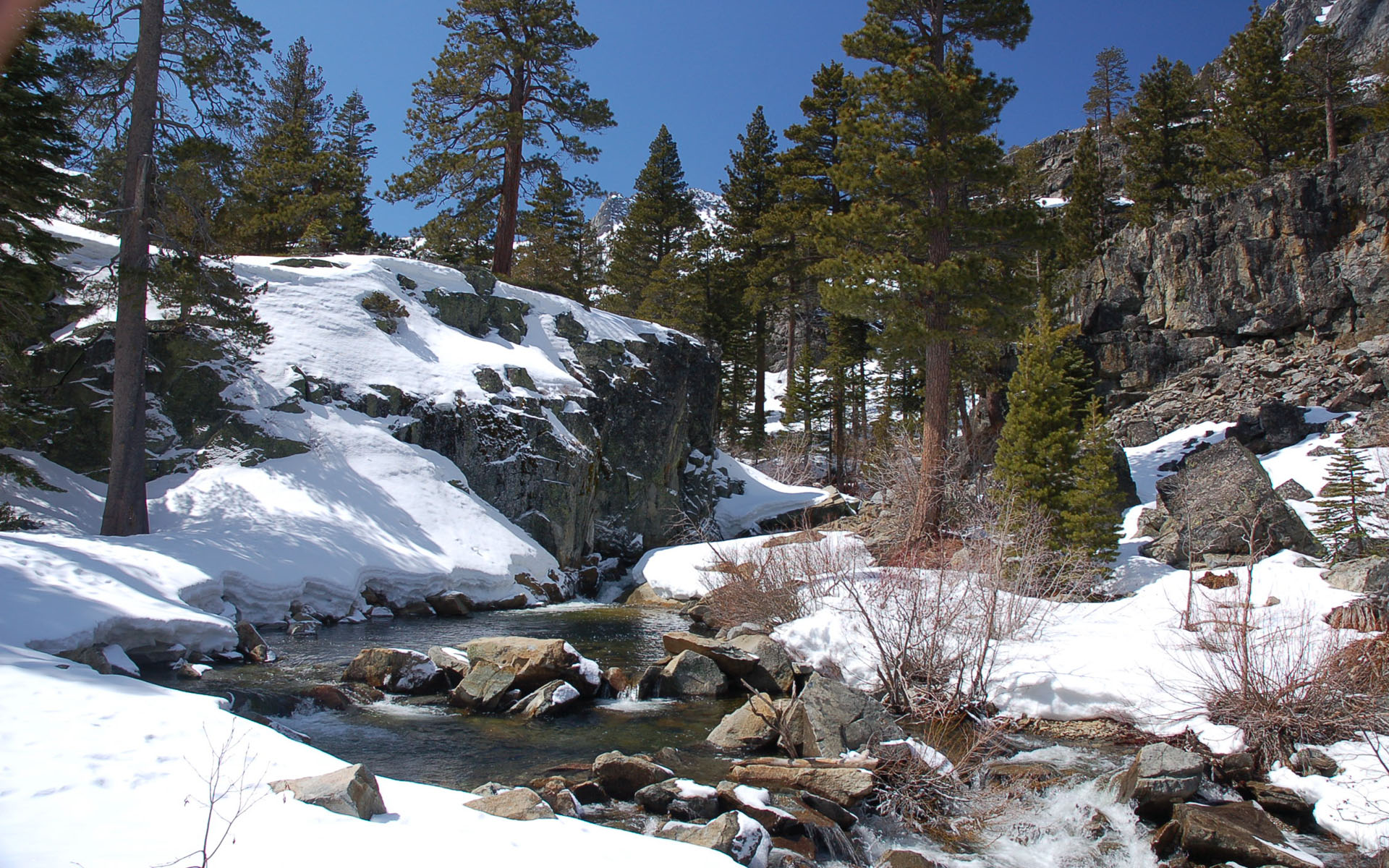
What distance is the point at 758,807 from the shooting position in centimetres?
675

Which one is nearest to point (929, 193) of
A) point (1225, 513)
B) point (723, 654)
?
point (1225, 513)

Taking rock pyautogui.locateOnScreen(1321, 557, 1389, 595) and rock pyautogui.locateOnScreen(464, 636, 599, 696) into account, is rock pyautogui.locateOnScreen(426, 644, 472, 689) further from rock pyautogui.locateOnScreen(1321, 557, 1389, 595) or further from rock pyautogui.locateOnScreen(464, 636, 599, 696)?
rock pyautogui.locateOnScreen(1321, 557, 1389, 595)

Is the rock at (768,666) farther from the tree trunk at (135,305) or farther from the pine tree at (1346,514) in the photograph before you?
the pine tree at (1346,514)

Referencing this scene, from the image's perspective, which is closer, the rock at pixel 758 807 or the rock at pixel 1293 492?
the rock at pixel 758 807

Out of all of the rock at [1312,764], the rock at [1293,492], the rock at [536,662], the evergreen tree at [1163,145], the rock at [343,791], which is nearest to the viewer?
the rock at [343,791]

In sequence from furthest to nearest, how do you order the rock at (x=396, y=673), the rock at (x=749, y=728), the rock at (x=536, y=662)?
the rock at (x=396, y=673) < the rock at (x=536, y=662) < the rock at (x=749, y=728)

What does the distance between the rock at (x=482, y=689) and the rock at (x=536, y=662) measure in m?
0.14

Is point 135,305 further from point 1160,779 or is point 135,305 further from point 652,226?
point 652,226

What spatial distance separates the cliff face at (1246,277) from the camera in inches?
1191

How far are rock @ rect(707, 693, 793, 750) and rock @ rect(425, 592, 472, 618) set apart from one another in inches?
368

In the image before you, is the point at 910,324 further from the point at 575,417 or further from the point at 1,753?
the point at 1,753

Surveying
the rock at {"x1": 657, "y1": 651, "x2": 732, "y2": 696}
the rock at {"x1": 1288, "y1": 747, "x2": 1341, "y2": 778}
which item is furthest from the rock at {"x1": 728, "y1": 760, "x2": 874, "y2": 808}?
the rock at {"x1": 1288, "y1": 747, "x2": 1341, "y2": 778}

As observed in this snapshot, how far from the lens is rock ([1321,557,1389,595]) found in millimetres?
12672

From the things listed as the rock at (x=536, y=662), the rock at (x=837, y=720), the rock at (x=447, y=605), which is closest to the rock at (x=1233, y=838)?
the rock at (x=837, y=720)
